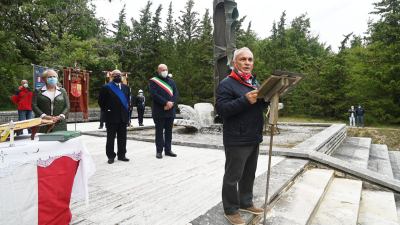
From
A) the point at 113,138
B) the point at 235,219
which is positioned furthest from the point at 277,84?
the point at 113,138

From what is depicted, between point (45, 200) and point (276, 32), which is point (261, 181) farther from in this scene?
point (276, 32)

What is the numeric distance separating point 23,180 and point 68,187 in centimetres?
44

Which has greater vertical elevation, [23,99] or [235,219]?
[23,99]

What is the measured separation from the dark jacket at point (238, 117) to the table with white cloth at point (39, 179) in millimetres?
1421

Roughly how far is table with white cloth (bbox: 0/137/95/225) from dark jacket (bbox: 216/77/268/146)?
4.66 feet

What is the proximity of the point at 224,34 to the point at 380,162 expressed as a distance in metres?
6.20

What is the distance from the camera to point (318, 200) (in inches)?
163

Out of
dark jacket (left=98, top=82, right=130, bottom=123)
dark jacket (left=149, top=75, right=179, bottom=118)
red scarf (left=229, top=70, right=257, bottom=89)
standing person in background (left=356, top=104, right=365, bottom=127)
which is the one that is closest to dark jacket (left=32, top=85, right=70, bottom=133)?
dark jacket (left=98, top=82, right=130, bottom=123)

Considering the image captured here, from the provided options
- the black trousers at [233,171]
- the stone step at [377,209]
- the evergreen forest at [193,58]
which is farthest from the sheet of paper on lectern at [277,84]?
the evergreen forest at [193,58]

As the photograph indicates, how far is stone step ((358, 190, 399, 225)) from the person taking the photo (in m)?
4.08

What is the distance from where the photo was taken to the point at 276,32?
39.5m

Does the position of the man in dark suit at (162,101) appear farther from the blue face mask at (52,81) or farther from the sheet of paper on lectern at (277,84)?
the sheet of paper on lectern at (277,84)

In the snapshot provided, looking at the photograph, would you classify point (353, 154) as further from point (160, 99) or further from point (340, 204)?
point (160, 99)

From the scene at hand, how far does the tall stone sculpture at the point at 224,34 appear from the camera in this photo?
32.9 feet
